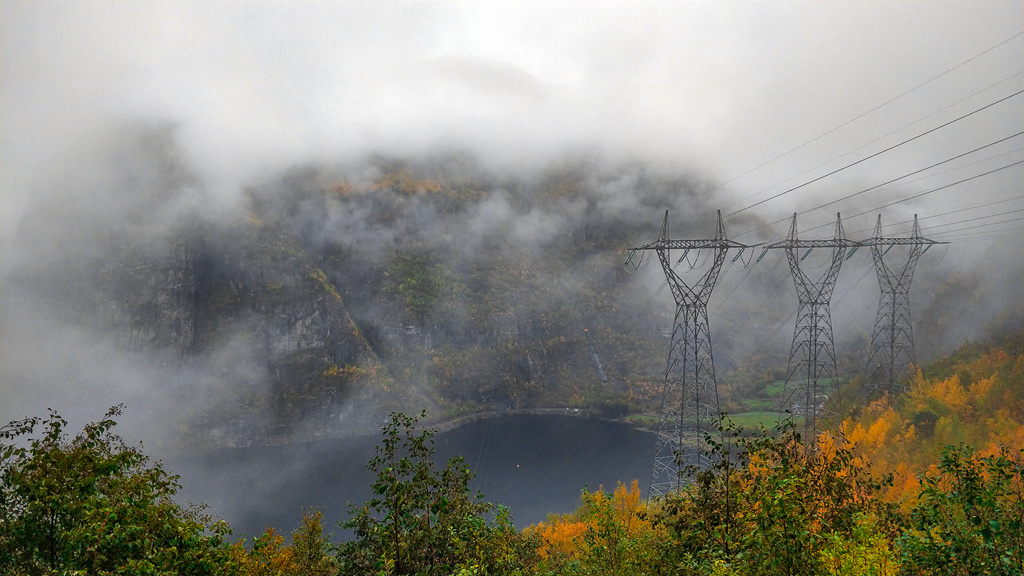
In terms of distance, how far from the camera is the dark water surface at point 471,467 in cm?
6956

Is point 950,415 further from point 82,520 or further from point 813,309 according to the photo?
point 82,520

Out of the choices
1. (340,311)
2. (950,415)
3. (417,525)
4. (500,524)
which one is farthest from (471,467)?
(417,525)

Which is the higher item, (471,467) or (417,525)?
(471,467)

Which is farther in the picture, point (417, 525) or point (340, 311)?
point (340, 311)

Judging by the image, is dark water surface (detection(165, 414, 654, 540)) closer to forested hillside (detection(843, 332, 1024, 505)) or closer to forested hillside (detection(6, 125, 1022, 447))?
forested hillside (detection(6, 125, 1022, 447))

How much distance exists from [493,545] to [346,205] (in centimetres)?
14956

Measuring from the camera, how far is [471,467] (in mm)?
85812

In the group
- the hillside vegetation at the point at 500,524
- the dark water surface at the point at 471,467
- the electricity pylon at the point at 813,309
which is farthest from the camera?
the dark water surface at the point at 471,467

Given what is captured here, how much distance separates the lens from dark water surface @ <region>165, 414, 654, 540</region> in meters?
69.6

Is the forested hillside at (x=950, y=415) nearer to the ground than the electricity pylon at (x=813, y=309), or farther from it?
nearer to the ground

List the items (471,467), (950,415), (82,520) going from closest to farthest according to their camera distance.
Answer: (82,520), (950,415), (471,467)


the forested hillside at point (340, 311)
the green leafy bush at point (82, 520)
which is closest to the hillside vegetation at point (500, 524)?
the green leafy bush at point (82, 520)

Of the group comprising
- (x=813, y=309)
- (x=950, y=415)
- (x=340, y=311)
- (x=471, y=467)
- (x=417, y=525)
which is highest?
(x=340, y=311)

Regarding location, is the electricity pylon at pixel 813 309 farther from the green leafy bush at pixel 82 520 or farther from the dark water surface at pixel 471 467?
the dark water surface at pixel 471 467
